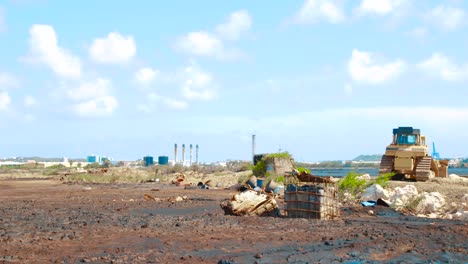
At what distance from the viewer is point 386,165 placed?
125 ft

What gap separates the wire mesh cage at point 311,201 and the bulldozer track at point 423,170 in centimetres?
1895

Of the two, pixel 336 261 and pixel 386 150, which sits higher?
pixel 386 150

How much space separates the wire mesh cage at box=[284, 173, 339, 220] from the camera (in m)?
17.7

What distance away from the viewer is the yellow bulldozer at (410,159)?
3643 cm

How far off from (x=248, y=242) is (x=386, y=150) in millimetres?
27442

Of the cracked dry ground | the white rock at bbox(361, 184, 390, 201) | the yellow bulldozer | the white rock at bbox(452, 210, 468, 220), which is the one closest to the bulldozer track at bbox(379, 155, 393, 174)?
the yellow bulldozer

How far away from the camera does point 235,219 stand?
17234mm

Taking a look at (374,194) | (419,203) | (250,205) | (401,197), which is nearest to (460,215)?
(419,203)

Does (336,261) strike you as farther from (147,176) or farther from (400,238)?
(147,176)

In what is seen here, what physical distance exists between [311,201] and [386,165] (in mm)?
21715

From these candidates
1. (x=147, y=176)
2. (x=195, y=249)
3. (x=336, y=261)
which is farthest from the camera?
(x=147, y=176)

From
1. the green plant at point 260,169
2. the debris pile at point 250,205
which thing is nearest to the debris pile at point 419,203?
the debris pile at point 250,205

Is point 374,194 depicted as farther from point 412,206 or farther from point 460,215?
point 460,215

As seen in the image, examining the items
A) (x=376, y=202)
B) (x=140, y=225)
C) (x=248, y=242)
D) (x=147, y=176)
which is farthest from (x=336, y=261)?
(x=147, y=176)
